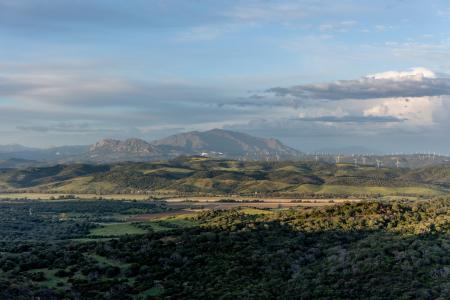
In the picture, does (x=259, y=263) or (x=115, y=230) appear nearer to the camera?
(x=259, y=263)

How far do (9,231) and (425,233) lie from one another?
479 feet

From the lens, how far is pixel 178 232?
11106 cm

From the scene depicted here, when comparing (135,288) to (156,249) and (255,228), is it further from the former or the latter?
(255,228)

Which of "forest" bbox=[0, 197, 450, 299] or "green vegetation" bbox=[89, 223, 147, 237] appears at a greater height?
"forest" bbox=[0, 197, 450, 299]

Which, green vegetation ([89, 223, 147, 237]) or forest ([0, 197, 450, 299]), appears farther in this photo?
green vegetation ([89, 223, 147, 237])

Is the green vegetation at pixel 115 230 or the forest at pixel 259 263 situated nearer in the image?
the forest at pixel 259 263

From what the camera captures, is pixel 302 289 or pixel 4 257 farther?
pixel 4 257

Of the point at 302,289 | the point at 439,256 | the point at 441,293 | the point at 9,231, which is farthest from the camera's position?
the point at 9,231

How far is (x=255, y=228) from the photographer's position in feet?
362

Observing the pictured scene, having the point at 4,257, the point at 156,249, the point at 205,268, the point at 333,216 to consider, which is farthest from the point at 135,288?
the point at 333,216

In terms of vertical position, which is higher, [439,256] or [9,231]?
[439,256]

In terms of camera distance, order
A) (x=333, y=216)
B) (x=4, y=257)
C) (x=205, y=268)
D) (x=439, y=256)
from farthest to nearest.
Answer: (x=333, y=216), (x=4, y=257), (x=205, y=268), (x=439, y=256)

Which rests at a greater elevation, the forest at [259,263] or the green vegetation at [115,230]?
the forest at [259,263]

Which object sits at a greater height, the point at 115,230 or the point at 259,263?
the point at 259,263
